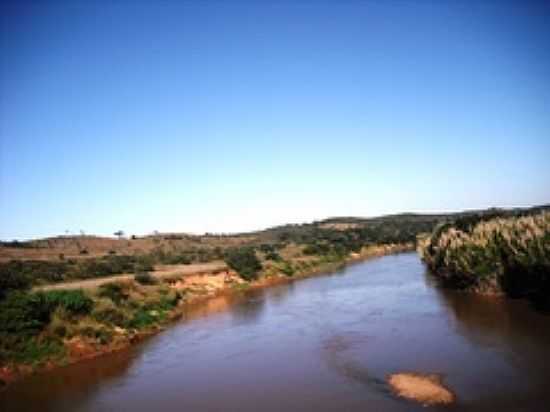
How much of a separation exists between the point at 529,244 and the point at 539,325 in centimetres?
522

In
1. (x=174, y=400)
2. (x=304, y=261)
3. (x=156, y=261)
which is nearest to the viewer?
(x=174, y=400)

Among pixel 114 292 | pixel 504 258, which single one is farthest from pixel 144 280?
pixel 504 258

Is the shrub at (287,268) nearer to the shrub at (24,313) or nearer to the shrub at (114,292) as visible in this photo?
the shrub at (114,292)

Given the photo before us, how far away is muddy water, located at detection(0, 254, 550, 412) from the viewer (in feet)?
61.4

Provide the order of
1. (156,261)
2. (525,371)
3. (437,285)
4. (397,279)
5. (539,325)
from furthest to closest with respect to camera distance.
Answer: (156,261), (397,279), (437,285), (539,325), (525,371)

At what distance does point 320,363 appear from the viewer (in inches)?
927

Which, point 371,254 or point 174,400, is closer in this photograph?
point 174,400

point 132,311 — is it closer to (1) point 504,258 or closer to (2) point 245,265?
(1) point 504,258

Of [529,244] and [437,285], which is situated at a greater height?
[529,244]

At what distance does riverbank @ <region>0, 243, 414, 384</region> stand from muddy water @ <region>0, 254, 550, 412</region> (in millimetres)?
1212

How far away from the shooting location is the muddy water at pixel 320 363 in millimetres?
18719

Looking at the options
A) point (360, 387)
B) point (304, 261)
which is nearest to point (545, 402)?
point (360, 387)

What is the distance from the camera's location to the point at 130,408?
66.2ft

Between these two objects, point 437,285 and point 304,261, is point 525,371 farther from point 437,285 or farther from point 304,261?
point 304,261
